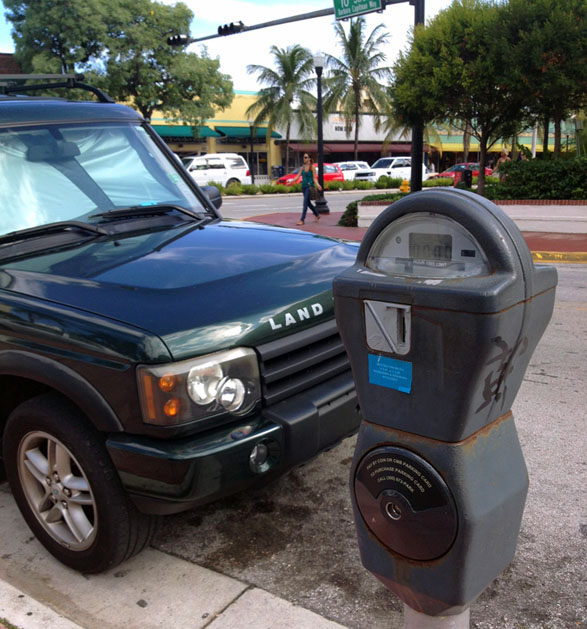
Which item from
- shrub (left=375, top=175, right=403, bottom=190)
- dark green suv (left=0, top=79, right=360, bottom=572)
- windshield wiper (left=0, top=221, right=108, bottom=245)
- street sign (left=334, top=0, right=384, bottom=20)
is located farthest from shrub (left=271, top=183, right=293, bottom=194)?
windshield wiper (left=0, top=221, right=108, bottom=245)

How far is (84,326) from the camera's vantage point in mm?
2326

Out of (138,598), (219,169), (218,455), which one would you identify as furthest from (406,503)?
(219,169)

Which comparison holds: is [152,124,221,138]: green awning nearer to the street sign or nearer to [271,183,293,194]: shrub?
[271,183,293,194]: shrub

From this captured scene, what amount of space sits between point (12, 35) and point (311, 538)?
35.9 m

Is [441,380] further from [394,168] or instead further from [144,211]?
[394,168]

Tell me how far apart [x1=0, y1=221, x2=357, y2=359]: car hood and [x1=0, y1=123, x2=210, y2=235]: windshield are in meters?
0.32

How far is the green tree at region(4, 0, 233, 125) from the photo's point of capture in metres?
30.5

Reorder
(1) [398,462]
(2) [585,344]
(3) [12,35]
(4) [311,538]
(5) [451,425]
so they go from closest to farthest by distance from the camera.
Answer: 1. (5) [451,425]
2. (1) [398,462]
3. (4) [311,538]
4. (2) [585,344]
5. (3) [12,35]

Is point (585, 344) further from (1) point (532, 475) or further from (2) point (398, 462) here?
(2) point (398, 462)

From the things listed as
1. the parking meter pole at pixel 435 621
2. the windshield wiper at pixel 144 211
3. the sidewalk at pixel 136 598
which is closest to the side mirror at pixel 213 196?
the windshield wiper at pixel 144 211

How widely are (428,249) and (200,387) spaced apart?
1054mm

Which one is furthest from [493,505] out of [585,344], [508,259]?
[585,344]

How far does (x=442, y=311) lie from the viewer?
58.5 inches

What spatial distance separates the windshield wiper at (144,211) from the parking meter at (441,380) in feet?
6.32
